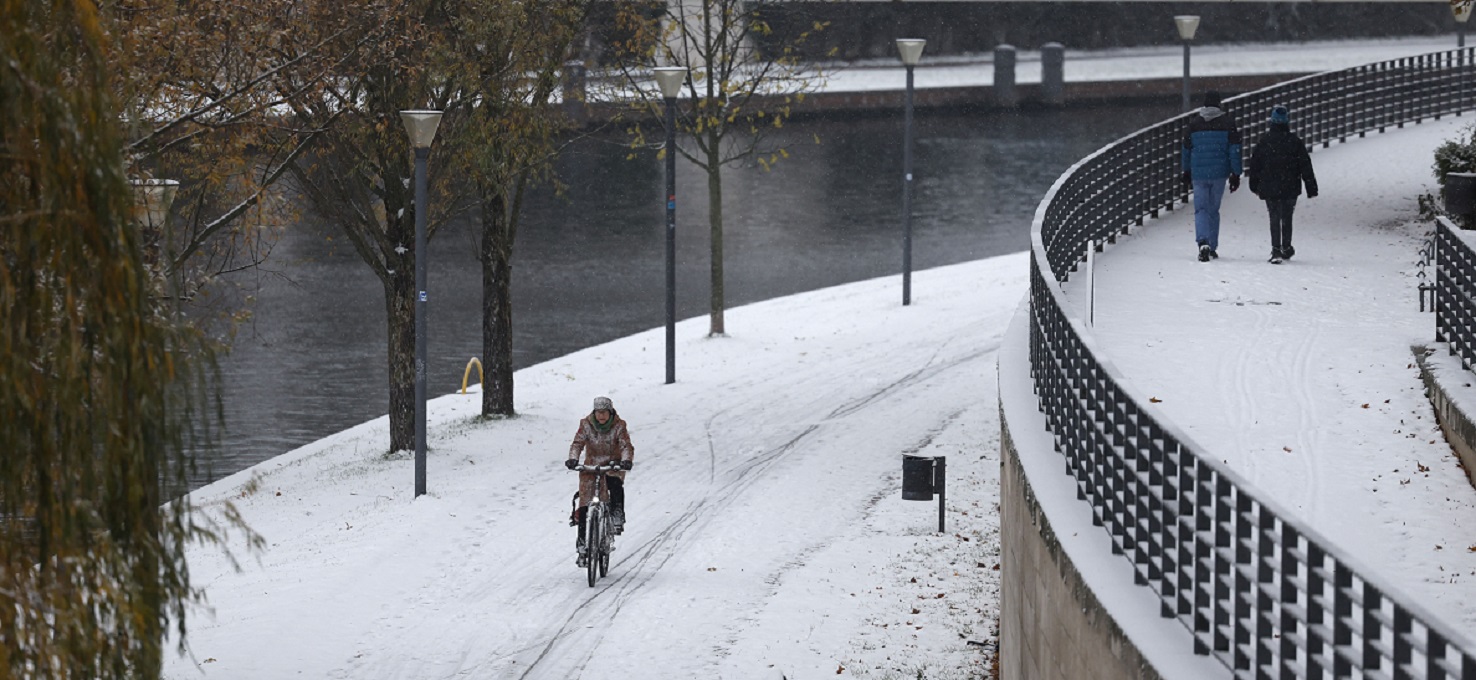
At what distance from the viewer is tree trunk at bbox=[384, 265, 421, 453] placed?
70.9ft

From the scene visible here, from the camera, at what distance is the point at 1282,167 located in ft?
61.7

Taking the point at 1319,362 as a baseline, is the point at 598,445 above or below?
below

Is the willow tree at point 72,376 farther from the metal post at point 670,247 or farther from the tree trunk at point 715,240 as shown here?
the tree trunk at point 715,240

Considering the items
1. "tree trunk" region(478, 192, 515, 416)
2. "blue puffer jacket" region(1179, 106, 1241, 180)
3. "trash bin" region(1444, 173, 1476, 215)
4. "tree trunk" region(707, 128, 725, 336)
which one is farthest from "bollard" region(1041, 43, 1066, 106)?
"trash bin" region(1444, 173, 1476, 215)

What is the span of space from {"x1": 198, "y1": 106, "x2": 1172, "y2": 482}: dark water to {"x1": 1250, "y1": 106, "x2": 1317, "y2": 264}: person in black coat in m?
10.4

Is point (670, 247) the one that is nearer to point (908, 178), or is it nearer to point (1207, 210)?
point (908, 178)

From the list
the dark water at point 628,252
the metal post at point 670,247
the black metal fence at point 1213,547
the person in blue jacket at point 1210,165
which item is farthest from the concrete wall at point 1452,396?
the dark water at point 628,252

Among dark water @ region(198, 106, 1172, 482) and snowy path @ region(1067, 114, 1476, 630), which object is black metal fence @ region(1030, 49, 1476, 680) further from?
dark water @ region(198, 106, 1172, 482)

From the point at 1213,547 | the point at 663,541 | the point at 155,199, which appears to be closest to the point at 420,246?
the point at 663,541

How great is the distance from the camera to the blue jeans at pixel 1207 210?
1881cm

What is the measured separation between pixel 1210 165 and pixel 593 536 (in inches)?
302

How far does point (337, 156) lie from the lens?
21000 mm

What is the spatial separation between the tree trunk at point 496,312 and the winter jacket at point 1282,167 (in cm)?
880

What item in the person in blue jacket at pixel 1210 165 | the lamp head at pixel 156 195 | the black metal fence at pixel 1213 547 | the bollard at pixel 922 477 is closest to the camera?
the black metal fence at pixel 1213 547
